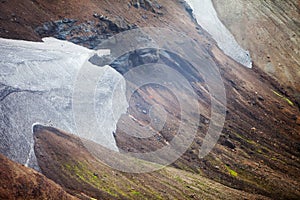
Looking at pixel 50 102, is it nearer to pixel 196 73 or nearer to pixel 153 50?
pixel 153 50

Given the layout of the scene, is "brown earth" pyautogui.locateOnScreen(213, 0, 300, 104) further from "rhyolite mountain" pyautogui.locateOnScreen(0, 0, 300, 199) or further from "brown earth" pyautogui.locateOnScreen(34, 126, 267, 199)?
"brown earth" pyautogui.locateOnScreen(34, 126, 267, 199)

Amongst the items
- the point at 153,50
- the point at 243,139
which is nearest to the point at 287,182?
the point at 243,139

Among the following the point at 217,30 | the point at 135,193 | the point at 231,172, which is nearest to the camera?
the point at 135,193

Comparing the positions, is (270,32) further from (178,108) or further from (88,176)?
(88,176)

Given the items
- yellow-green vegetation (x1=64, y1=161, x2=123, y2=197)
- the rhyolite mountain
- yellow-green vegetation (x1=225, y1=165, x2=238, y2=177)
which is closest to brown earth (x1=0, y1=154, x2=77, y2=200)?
the rhyolite mountain

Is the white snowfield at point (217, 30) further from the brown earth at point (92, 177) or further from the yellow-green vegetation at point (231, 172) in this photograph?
the brown earth at point (92, 177)

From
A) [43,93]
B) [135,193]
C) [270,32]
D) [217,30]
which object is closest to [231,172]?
[135,193]
